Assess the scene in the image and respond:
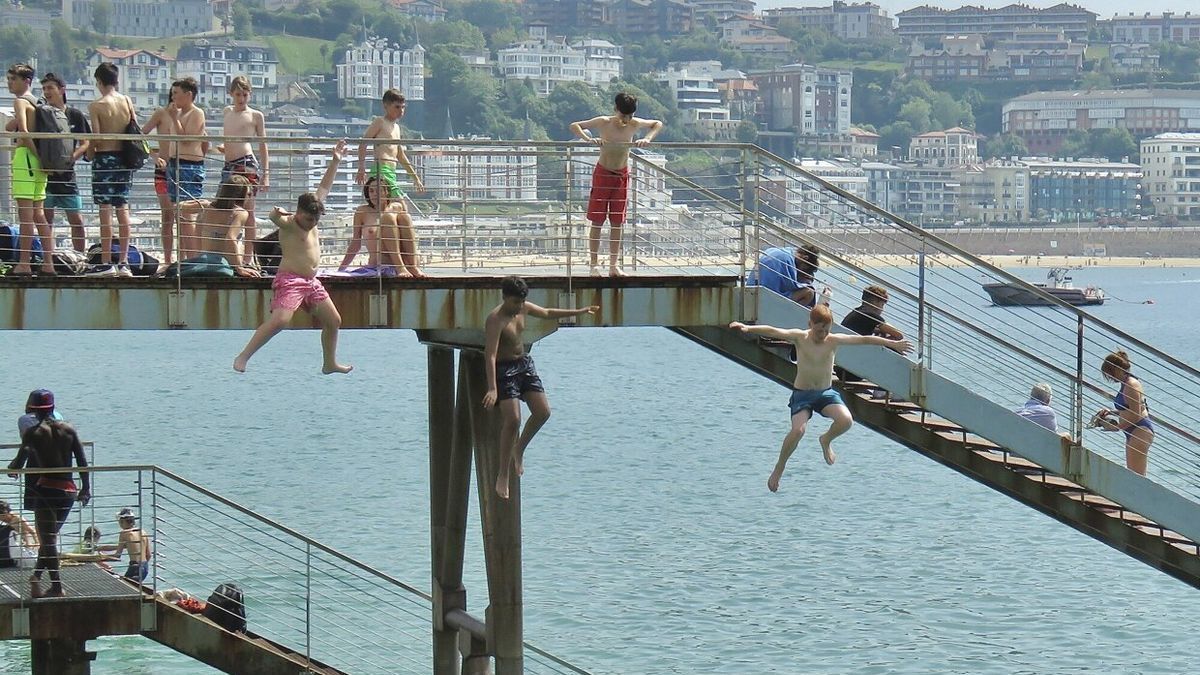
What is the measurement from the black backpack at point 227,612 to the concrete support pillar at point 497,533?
87.3 inches

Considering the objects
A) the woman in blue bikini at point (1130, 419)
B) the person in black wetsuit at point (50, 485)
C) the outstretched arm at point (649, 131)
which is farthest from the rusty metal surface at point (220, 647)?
the woman in blue bikini at point (1130, 419)

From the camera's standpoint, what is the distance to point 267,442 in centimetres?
6331

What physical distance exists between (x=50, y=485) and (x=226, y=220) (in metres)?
2.50

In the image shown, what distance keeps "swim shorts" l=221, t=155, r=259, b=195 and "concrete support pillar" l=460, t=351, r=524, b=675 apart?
2282 mm

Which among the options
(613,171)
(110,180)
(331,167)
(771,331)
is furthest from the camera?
(613,171)

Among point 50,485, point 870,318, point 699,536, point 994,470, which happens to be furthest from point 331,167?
point 699,536

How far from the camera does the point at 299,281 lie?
15.1 metres

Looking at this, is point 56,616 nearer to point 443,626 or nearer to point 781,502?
point 443,626

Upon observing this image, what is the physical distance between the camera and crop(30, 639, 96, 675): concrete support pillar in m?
16.3

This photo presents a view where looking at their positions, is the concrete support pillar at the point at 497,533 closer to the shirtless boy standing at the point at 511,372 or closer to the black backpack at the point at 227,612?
the shirtless boy standing at the point at 511,372

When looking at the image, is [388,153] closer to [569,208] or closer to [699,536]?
[569,208]

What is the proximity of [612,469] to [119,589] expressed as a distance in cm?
4027

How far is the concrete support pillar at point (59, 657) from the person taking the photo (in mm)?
16266

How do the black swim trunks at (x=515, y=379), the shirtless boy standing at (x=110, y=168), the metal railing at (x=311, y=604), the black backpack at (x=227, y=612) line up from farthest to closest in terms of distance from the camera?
the metal railing at (x=311, y=604)
the black backpack at (x=227, y=612)
the shirtless boy standing at (x=110, y=168)
the black swim trunks at (x=515, y=379)
